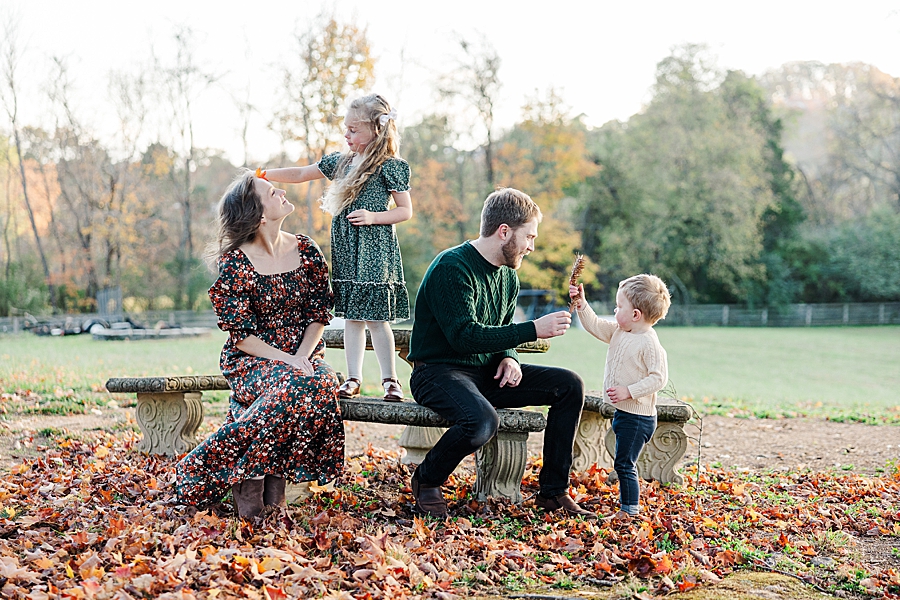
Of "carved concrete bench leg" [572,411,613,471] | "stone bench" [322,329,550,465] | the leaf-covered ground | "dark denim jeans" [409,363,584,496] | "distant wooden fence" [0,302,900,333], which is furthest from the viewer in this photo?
"distant wooden fence" [0,302,900,333]

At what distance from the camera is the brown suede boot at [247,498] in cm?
378

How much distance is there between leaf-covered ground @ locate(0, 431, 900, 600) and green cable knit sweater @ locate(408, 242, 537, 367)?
2.76 feet

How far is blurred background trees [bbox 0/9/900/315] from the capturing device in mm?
27688

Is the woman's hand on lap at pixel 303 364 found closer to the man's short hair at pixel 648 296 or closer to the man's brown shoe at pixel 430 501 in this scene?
the man's brown shoe at pixel 430 501

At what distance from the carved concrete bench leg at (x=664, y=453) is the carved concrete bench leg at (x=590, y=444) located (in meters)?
0.17

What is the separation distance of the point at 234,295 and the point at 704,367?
15.6m

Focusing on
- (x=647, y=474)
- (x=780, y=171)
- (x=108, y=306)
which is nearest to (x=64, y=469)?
(x=647, y=474)

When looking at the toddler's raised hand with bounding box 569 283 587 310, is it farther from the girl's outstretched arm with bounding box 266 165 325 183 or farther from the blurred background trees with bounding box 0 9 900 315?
the blurred background trees with bounding box 0 9 900 315

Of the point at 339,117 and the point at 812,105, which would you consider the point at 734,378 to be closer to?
the point at 339,117

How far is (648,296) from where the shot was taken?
4195 millimetres

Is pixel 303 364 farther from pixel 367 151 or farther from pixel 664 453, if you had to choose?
pixel 664 453

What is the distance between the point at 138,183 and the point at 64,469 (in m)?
27.3

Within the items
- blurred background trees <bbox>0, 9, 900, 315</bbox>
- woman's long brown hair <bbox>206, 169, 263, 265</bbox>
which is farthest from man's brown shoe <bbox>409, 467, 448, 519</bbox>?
blurred background trees <bbox>0, 9, 900, 315</bbox>

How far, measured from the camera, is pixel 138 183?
30016 mm
